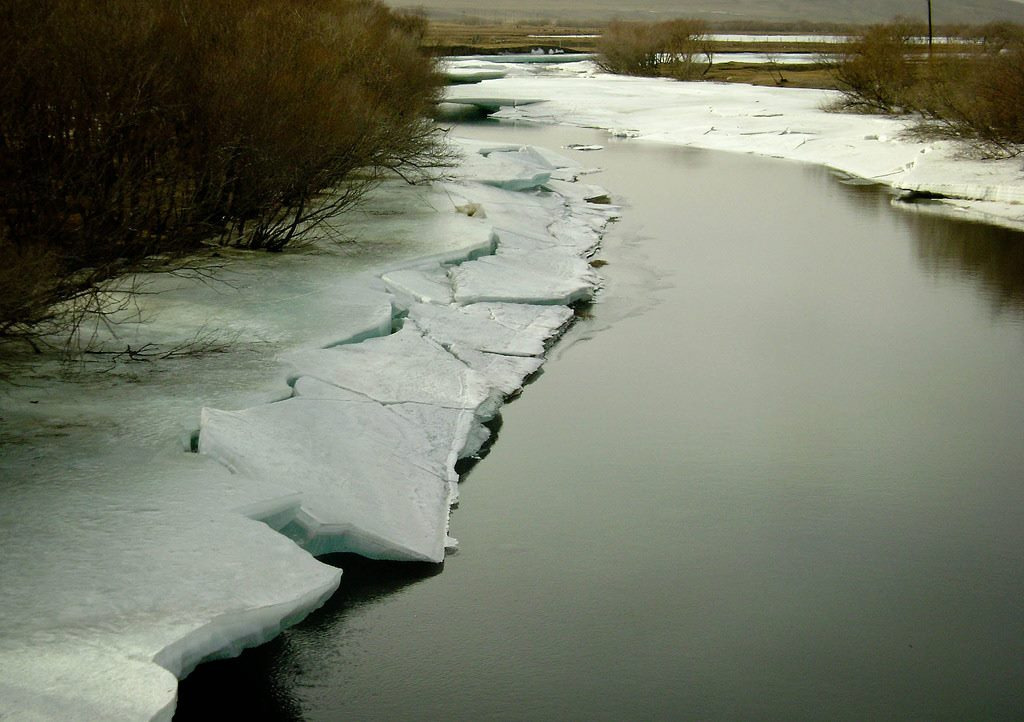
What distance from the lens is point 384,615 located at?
17.1 ft

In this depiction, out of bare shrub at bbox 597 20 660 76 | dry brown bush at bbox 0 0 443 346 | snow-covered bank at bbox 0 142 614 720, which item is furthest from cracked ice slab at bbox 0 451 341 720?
bare shrub at bbox 597 20 660 76

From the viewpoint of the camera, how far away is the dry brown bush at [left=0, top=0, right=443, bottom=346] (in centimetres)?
685

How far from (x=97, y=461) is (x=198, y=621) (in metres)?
1.44

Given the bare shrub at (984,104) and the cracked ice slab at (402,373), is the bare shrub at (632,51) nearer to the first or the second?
the bare shrub at (984,104)

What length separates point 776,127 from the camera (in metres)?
25.9

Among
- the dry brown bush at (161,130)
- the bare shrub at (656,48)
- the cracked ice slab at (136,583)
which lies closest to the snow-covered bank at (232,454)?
the cracked ice slab at (136,583)

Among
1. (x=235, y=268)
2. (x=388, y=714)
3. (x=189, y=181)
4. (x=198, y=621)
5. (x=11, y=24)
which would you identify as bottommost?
(x=388, y=714)

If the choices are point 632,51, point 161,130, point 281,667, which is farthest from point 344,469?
point 632,51

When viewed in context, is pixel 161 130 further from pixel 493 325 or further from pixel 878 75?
pixel 878 75

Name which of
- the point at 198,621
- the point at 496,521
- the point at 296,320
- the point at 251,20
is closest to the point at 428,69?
the point at 251,20

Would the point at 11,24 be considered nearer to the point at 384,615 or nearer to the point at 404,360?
the point at 404,360

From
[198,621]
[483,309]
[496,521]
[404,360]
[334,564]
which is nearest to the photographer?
[198,621]

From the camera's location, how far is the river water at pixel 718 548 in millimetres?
4707

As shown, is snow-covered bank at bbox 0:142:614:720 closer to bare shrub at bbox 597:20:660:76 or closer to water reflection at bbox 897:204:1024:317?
water reflection at bbox 897:204:1024:317
